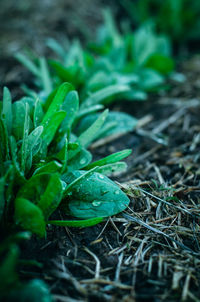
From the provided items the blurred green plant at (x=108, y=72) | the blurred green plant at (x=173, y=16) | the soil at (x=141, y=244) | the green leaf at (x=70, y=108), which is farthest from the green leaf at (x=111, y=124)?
the blurred green plant at (x=173, y=16)

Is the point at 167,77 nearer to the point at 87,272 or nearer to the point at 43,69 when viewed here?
the point at 43,69

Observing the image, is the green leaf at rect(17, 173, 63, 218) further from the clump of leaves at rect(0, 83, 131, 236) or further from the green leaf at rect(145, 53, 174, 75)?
the green leaf at rect(145, 53, 174, 75)

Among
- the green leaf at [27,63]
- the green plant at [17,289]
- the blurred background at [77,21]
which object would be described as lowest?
the green plant at [17,289]

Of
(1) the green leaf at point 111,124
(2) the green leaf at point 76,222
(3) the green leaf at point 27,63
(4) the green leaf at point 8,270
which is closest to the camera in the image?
(4) the green leaf at point 8,270

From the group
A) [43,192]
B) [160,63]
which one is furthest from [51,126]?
[160,63]

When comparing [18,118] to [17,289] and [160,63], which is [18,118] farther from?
[160,63]

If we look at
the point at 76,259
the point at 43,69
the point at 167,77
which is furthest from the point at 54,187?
the point at 167,77

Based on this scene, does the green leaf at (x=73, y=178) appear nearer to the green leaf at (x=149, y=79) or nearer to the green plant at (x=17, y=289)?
the green plant at (x=17, y=289)
